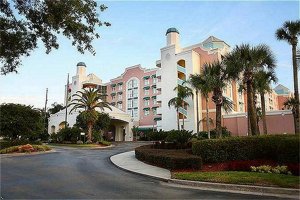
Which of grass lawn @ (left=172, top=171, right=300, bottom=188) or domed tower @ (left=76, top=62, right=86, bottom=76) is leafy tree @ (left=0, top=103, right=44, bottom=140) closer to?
grass lawn @ (left=172, top=171, right=300, bottom=188)

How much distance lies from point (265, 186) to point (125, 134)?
196 feet

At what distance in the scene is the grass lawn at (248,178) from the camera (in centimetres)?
1048

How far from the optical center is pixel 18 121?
3497cm

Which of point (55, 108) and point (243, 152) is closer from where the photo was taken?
point (243, 152)

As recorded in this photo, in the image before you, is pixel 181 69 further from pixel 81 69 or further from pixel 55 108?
pixel 55 108

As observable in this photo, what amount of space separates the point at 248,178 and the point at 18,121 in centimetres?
3026

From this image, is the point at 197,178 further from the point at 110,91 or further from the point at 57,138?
the point at 110,91

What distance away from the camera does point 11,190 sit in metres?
10.3

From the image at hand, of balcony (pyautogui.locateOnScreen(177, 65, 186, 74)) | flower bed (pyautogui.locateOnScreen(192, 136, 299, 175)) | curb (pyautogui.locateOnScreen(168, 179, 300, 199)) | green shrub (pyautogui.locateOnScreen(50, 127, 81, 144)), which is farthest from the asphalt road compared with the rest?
balcony (pyautogui.locateOnScreen(177, 65, 186, 74))

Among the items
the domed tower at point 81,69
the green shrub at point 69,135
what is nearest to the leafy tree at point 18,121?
the green shrub at point 69,135

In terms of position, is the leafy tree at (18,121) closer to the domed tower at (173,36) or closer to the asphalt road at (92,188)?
the asphalt road at (92,188)

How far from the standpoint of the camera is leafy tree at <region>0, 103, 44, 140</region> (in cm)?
3456

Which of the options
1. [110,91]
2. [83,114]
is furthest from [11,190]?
[110,91]

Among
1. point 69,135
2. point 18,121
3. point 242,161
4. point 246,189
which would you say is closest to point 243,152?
point 242,161
